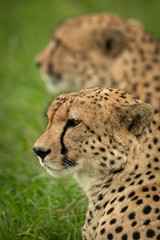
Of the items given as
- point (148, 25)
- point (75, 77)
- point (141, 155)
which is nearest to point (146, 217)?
point (141, 155)

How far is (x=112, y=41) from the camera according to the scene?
16.0 ft

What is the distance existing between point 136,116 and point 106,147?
26 centimetres

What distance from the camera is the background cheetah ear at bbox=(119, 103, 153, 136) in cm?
242

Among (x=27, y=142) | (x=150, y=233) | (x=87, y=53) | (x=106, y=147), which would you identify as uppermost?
(x=87, y=53)

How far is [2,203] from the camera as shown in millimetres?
3498

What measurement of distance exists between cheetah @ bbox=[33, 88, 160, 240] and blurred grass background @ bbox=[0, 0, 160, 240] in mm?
489

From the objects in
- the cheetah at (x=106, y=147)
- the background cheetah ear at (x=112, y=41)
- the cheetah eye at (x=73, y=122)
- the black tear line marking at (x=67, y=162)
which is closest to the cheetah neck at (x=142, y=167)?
the cheetah at (x=106, y=147)

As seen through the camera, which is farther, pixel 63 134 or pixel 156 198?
pixel 63 134

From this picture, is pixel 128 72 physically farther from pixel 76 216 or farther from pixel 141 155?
pixel 141 155

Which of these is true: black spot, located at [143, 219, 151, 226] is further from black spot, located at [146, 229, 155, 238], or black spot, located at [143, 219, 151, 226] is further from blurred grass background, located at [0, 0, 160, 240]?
blurred grass background, located at [0, 0, 160, 240]

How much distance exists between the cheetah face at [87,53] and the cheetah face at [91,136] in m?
2.06

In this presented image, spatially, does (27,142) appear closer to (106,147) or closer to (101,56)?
(101,56)

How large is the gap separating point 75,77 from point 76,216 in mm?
2478

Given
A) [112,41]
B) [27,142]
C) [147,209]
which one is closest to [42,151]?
[147,209]
